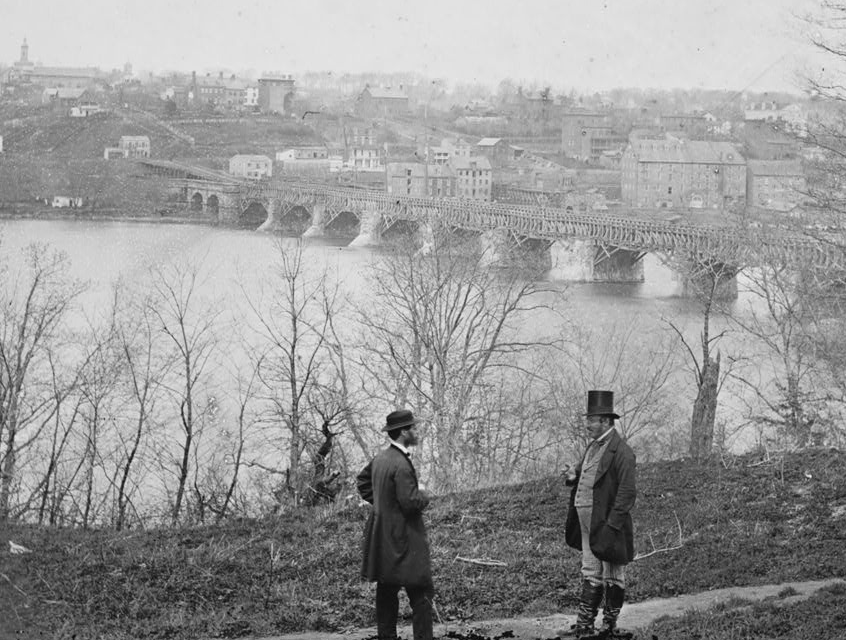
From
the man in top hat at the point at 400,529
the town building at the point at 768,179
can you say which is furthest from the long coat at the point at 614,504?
the town building at the point at 768,179

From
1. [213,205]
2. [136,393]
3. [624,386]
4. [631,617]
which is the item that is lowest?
[624,386]

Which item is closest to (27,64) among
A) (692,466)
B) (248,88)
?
(248,88)

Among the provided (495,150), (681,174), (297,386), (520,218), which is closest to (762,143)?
(681,174)

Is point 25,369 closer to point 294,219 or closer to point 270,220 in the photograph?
point 270,220

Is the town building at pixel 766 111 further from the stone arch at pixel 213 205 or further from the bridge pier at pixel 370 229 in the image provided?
the stone arch at pixel 213 205

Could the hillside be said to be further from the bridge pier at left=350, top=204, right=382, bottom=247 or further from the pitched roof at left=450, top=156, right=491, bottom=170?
the pitched roof at left=450, top=156, right=491, bottom=170

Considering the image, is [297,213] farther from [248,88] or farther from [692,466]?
[692,466]

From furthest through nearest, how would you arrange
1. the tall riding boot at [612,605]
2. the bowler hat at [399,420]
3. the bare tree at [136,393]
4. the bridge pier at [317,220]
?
the bridge pier at [317,220] → the bare tree at [136,393] → the tall riding boot at [612,605] → the bowler hat at [399,420]
